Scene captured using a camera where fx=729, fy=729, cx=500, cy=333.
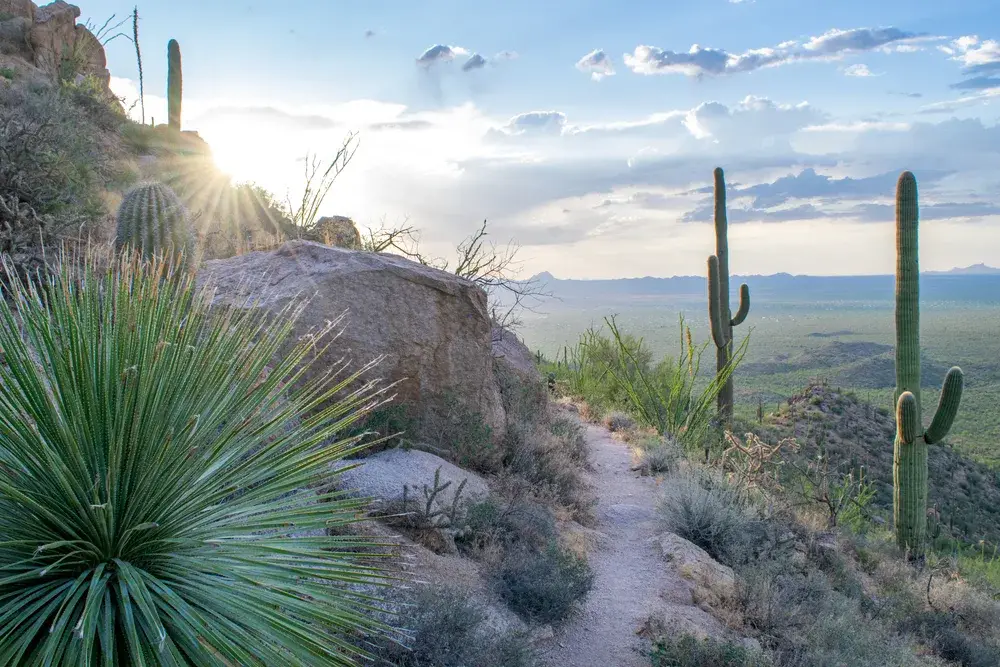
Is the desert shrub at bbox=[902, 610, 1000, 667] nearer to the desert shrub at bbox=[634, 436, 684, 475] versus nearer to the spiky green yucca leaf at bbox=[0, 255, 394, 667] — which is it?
the desert shrub at bbox=[634, 436, 684, 475]

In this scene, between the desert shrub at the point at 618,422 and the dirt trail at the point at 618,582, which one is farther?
the desert shrub at the point at 618,422

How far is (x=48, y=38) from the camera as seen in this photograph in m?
22.9

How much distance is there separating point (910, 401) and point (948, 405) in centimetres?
56

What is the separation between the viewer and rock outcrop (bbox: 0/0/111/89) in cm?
2170

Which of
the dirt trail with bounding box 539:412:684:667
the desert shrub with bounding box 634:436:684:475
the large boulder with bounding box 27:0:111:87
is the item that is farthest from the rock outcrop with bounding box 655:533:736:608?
the large boulder with bounding box 27:0:111:87

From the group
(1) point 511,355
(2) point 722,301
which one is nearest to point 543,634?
(1) point 511,355

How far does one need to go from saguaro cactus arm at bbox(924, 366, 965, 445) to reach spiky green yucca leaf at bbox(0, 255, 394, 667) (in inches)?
431

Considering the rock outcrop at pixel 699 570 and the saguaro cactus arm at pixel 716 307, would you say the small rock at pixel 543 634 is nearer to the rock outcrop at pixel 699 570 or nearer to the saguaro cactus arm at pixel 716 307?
the rock outcrop at pixel 699 570

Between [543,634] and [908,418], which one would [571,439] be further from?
[908,418]

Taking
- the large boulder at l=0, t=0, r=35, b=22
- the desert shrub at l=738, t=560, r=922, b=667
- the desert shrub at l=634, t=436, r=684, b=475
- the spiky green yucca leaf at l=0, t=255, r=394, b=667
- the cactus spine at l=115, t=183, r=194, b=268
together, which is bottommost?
A: the desert shrub at l=738, t=560, r=922, b=667

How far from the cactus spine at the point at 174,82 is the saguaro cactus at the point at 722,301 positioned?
18.0 metres

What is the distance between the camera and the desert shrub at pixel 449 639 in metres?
4.12

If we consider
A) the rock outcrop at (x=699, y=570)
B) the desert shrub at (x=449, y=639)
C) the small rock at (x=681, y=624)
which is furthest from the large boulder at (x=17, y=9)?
the small rock at (x=681, y=624)

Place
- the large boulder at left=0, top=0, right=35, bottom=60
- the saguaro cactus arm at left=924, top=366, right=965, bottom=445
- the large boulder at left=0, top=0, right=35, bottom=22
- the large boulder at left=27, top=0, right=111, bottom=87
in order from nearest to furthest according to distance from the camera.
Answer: the saguaro cactus arm at left=924, top=366, right=965, bottom=445 → the large boulder at left=0, top=0, right=35, bottom=60 → the large boulder at left=27, top=0, right=111, bottom=87 → the large boulder at left=0, top=0, right=35, bottom=22
